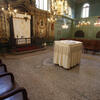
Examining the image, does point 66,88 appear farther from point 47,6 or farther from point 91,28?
point 91,28

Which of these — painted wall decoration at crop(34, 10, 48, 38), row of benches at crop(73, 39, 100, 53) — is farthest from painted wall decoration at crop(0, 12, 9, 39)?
row of benches at crop(73, 39, 100, 53)

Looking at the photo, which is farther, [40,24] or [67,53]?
[40,24]

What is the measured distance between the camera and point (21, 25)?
7.19 metres

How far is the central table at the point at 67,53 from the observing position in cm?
343

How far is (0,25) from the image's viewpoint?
5.91 meters

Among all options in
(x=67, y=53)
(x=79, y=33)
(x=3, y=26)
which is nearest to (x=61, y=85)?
(x=67, y=53)

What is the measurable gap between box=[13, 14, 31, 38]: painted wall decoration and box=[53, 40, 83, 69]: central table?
456 centimetres

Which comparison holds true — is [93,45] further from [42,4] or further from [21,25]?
[42,4]

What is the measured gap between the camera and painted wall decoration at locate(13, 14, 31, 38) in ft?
22.3

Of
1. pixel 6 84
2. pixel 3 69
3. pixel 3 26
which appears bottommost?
pixel 6 84

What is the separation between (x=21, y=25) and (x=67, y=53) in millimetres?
5492

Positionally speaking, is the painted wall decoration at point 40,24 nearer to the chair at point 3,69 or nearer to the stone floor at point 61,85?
the stone floor at point 61,85

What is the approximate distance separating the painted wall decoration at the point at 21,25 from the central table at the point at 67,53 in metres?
4.56

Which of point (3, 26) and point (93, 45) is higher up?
point (3, 26)
